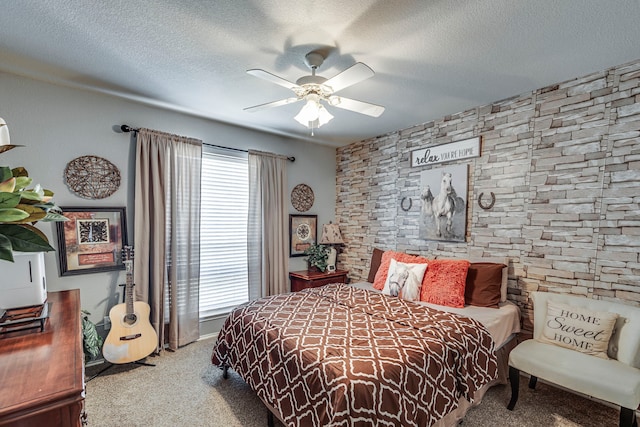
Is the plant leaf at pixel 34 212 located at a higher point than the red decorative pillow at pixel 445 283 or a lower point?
higher

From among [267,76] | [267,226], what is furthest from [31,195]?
[267,226]

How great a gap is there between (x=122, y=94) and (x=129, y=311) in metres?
2.07

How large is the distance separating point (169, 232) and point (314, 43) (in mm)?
2399

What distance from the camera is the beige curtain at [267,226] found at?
3.69m

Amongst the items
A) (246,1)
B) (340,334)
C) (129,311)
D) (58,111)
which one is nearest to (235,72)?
(246,1)

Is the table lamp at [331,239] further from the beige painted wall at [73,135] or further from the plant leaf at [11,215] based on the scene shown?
the plant leaf at [11,215]

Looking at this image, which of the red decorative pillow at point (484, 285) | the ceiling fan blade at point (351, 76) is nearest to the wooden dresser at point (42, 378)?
the ceiling fan blade at point (351, 76)

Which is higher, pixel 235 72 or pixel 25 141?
pixel 235 72

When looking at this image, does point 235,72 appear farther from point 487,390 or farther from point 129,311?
point 487,390

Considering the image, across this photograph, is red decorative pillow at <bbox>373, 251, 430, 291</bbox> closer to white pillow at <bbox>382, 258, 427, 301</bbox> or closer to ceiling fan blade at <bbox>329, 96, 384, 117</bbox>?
white pillow at <bbox>382, 258, 427, 301</bbox>

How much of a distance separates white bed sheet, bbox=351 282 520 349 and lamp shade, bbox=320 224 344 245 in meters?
1.79

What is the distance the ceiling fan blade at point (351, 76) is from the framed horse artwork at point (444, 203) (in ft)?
6.17

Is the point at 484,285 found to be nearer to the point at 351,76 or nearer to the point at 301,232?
the point at 351,76

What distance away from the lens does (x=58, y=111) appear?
8.37 feet
